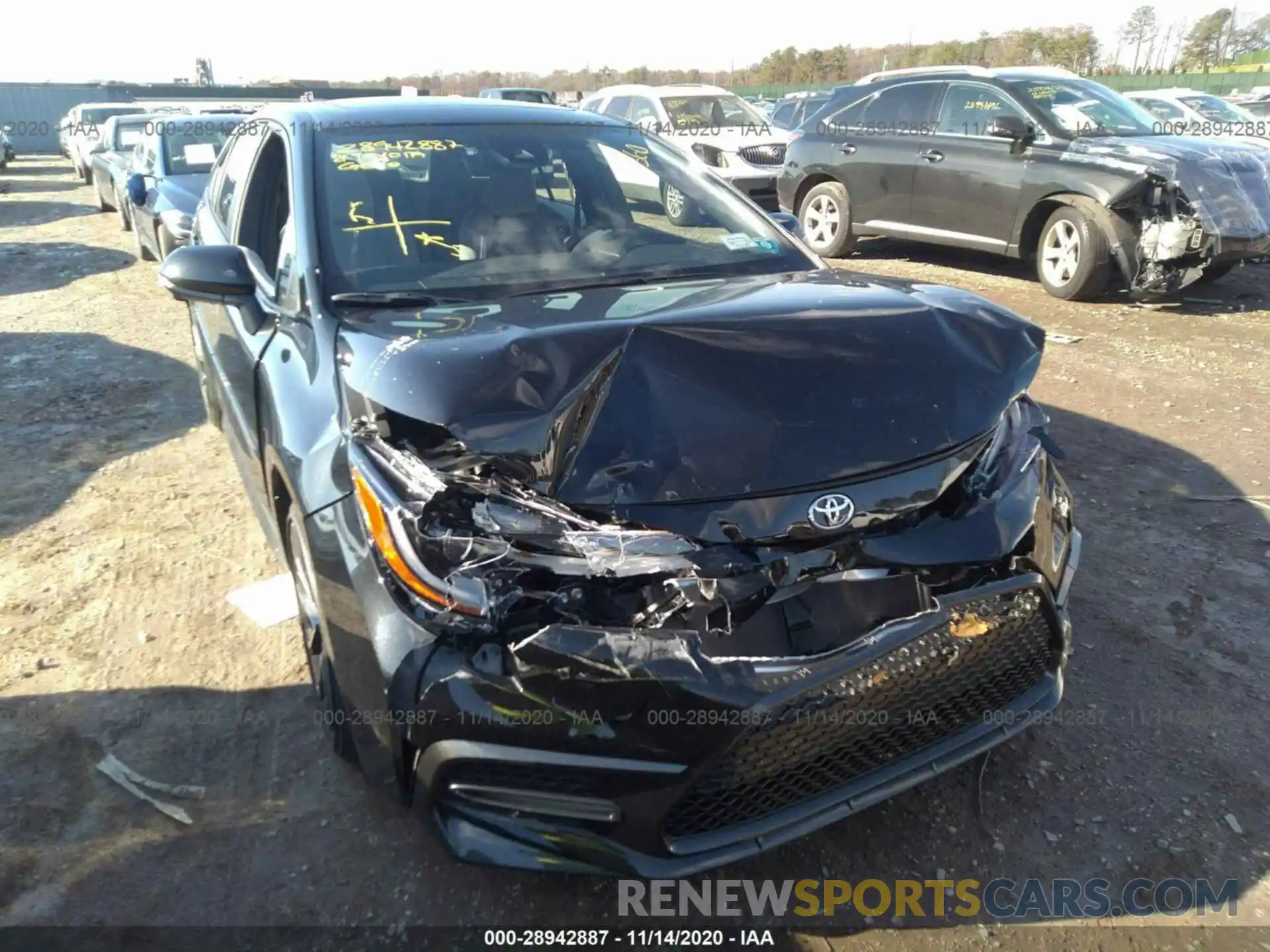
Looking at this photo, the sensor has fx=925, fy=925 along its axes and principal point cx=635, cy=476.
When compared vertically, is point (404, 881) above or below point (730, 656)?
below

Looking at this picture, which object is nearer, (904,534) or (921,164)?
(904,534)

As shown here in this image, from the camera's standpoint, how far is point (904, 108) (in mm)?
9172

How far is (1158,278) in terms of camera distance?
7.20 m

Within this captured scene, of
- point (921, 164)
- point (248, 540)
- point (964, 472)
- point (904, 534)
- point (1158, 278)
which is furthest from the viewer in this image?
point (921, 164)

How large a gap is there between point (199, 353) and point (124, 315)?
3.78 metres

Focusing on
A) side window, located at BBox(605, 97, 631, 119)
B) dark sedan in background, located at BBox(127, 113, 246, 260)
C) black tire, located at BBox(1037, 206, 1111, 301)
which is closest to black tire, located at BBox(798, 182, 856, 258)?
black tire, located at BBox(1037, 206, 1111, 301)

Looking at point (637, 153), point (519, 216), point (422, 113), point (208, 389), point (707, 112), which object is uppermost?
point (422, 113)

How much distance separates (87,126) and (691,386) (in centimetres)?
1917

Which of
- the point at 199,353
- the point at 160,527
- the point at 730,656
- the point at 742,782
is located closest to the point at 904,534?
the point at 730,656

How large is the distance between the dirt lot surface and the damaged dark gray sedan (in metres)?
0.34

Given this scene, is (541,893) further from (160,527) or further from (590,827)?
(160,527)

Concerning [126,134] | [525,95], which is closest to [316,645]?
[126,134]

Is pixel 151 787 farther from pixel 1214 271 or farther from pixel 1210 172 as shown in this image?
pixel 1214 271

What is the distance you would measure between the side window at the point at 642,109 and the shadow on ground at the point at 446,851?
11.2m
